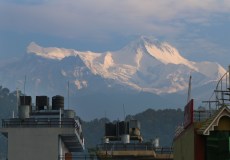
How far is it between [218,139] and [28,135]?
98.1 feet

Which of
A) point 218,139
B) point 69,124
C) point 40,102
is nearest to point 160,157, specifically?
point 40,102

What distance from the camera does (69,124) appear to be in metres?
72.8

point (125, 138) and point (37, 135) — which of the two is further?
point (125, 138)

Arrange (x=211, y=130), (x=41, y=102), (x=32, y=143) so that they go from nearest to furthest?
(x=211, y=130)
(x=32, y=143)
(x=41, y=102)

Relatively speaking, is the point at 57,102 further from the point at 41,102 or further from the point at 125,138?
the point at 125,138

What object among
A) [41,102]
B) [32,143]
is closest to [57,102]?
[41,102]

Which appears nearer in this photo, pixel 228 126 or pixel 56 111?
pixel 228 126

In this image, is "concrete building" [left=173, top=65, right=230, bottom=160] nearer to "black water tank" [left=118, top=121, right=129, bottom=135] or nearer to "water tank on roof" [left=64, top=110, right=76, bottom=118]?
"water tank on roof" [left=64, top=110, right=76, bottom=118]

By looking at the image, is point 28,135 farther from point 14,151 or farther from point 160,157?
point 160,157

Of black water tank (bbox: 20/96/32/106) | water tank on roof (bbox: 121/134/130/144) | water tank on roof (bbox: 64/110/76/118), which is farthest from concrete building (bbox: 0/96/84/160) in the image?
water tank on roof (bbox: 121/134/130/144)

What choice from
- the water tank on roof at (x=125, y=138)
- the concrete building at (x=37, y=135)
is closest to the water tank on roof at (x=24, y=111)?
the concrete building at (x=37, y=135)

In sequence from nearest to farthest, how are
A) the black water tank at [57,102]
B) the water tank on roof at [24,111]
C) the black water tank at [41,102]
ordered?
the water tank on roof at [24,111]
the black water tank at [57,102]
the black water tank at [41,102]

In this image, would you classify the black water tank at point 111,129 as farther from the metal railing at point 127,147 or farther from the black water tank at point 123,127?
the metal railing at point 127,147

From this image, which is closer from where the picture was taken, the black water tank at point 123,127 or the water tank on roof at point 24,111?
the water tank on roof at point 24,111
